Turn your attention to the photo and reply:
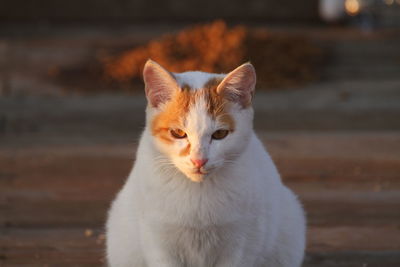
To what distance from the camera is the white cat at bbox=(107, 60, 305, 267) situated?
228cm

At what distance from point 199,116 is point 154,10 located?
6761 mm

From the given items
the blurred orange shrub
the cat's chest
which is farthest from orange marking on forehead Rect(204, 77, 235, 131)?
the blurred orange shrub

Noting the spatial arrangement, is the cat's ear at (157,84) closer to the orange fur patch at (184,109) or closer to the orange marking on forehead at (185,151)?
the orange fur patch at (184,109)

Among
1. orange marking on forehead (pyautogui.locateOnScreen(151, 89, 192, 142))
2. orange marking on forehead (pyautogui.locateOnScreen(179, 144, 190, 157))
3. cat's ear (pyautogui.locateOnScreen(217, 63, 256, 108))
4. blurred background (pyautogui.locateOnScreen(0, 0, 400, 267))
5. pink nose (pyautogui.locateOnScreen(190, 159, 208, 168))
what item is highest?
cat's ear (pyautogui.locateOnScreen(217, 63, 256, 108))

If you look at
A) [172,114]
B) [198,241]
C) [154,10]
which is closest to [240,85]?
[172,114]

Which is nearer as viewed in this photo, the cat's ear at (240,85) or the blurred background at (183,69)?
the cat's ear at (240,85)

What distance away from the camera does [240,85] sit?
233 centimetres

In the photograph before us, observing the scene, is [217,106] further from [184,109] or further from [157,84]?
[157,84]

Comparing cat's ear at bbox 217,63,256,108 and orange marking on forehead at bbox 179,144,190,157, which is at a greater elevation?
cat's ear at bbox 217,63,256,108

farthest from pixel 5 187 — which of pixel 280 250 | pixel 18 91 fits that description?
pixel 18 91

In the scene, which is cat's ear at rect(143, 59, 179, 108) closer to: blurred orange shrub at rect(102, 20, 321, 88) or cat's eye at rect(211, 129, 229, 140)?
cat's eye at rect(211, 129, 229, 140)

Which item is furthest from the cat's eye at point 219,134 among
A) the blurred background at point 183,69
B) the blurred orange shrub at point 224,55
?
the blurred orange shrub at point 224,55

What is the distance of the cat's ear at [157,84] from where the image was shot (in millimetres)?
2301

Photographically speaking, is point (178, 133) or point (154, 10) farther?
point (154, 10)
